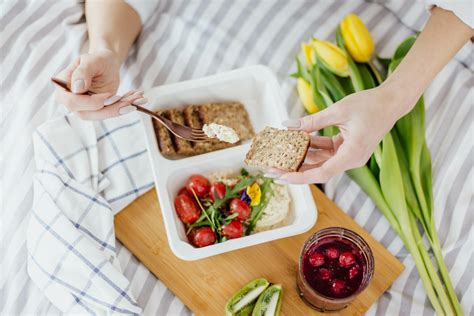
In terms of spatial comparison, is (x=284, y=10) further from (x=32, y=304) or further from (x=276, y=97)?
(x=32, y=304)

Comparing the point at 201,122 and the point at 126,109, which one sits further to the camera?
the point at 201,122

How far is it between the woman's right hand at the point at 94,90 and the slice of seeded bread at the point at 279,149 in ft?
1.40

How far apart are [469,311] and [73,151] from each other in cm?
155

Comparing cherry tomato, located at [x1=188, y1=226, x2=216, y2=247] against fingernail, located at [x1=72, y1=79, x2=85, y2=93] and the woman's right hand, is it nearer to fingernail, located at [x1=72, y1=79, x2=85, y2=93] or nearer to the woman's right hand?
the woman's right hand

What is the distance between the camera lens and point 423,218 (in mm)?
1959

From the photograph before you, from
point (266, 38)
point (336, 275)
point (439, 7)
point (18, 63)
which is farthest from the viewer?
point (266, 38)

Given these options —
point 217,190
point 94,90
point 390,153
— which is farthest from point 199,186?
point 390,153

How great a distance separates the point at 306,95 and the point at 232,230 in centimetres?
65

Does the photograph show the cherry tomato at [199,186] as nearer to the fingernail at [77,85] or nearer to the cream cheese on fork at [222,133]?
the cream cheese on fork at [222,133]

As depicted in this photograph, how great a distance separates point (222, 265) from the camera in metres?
1.85

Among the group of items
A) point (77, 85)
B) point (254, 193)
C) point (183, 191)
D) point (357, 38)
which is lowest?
point (183, 191)

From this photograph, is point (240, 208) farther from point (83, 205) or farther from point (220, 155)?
point (83, 205)

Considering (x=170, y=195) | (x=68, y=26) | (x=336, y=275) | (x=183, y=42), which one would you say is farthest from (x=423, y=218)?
(x=68, y=26)

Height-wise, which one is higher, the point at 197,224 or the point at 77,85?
the point at 77,85
